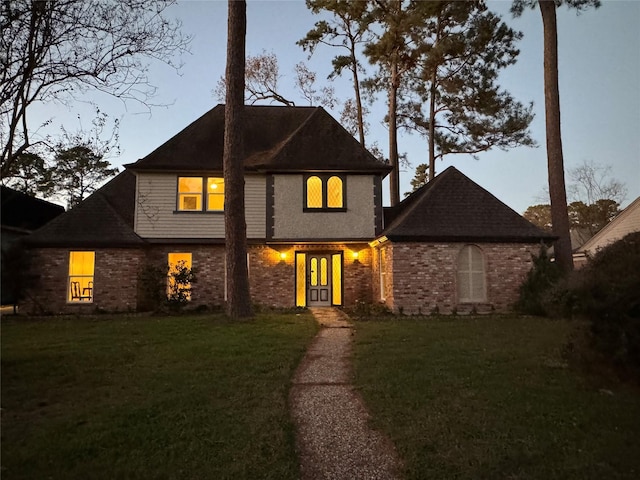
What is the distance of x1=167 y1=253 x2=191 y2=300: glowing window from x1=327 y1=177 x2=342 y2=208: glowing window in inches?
219

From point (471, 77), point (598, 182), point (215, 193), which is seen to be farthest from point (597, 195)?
point (215, 193)

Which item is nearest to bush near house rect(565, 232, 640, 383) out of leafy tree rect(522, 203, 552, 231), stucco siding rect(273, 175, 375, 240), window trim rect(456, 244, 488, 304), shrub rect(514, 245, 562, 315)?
shrub rect(514, 245, 562, 315)

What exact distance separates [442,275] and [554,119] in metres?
6.91

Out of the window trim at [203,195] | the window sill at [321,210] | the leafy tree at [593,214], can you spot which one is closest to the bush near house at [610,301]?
the window sill at [321,210]

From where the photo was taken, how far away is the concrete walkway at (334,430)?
138 inches

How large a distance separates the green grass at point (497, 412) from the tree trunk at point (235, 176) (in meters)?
4.78

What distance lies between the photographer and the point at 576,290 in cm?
544

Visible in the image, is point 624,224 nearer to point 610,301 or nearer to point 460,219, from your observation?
point 460,219

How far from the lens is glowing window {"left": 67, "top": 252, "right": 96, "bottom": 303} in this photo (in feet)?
46.6

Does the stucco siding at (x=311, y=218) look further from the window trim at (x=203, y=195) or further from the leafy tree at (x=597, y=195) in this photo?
the leafy tree at (x=597, y=195)

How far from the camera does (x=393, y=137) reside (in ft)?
71.0

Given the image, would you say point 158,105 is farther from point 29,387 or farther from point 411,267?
point 411,267

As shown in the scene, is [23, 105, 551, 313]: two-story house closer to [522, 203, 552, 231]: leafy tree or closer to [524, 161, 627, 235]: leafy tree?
[524, 161, 627, 235]: leafy tree

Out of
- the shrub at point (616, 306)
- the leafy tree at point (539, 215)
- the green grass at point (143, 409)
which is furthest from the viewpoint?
the leafy tree at point (539, 215)
